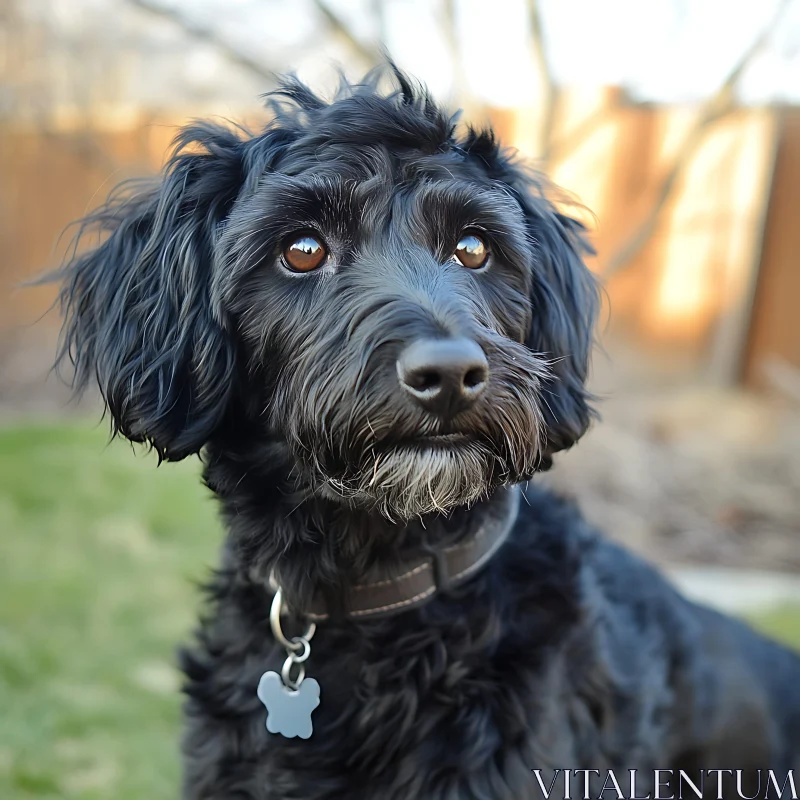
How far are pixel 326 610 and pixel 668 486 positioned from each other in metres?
5.52

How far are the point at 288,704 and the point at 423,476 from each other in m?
0.75

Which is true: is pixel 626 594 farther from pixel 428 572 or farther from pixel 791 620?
pixel 791 620

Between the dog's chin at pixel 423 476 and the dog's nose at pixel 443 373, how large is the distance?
11 cm

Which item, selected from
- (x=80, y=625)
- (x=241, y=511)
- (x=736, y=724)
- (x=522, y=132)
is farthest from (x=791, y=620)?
(x=522, y=132)

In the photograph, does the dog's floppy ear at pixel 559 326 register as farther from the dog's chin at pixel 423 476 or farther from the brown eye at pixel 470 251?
the dog's chin at pixel 423 476

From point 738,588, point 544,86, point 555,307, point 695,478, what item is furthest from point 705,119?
point 555,307

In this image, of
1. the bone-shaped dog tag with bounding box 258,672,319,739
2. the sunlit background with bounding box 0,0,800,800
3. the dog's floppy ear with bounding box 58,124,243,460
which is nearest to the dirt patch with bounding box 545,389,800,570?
the sunlit background with bounding box 0,0,800,800

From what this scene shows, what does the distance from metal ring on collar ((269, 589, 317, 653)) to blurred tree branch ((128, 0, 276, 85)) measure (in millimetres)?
4204

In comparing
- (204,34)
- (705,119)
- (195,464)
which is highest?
(204,34)

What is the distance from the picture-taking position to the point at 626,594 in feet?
8.54

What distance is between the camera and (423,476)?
68.9 inches

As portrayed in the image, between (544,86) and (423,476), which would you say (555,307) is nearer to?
(423,476)

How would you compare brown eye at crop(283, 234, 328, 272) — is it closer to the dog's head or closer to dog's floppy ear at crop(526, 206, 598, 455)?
the dog's head

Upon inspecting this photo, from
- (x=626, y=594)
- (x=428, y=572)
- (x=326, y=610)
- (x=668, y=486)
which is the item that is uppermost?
(x=428, y=572)
